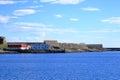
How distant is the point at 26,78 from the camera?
2120 inches

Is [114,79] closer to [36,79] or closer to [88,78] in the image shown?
[88,78]

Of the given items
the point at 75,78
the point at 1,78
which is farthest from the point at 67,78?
the point at 1,78

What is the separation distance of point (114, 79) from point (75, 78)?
17.9 ft

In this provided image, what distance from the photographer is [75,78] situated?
54000mm

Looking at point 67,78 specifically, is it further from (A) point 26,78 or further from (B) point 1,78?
(B) point 1,78

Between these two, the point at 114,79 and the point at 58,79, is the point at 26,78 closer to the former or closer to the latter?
the point at 58,79

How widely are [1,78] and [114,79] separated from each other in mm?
15277

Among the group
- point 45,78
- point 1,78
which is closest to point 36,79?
point 45,78

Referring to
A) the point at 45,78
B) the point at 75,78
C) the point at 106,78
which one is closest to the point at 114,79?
the point at 106,78

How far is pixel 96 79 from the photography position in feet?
171

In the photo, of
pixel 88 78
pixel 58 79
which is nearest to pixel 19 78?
pixel 58 79

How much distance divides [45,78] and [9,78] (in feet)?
A: 16.3

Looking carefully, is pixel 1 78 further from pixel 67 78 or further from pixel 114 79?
pixel 114 79

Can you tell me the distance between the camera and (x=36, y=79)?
5294cm
